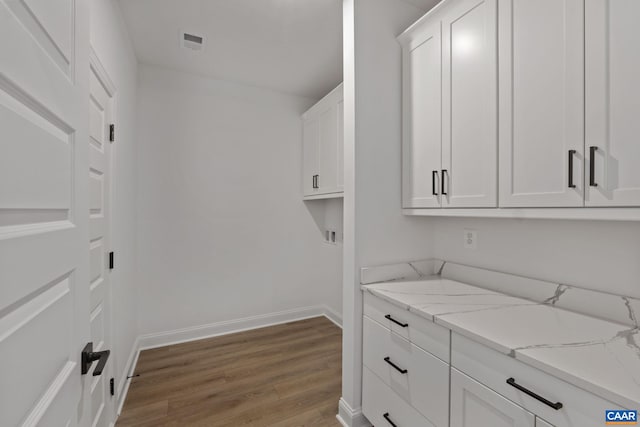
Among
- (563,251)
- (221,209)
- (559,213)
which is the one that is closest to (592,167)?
(559,213)

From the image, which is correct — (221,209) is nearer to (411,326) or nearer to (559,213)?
(411,326)

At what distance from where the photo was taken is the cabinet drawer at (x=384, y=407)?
4.56ft

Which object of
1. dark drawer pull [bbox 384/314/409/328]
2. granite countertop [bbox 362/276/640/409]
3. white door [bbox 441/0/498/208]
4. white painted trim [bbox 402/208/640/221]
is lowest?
dark drawer pull [bbox 384/314/409/328]

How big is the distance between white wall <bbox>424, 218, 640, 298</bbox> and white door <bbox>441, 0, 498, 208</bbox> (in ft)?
1.15

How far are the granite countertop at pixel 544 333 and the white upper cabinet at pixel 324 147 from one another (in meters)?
1.35

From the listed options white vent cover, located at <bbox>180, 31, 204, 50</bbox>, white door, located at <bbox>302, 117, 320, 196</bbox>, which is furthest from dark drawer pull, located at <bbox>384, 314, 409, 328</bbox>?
white vent cover, located at <bbox>180, 31, 204, 50</bbox>

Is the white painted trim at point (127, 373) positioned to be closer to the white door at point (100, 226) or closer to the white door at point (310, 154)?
the white door at point (100, 226)

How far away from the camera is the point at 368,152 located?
1.76 m

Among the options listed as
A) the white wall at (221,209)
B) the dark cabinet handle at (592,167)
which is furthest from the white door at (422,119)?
the white wall at (221,209)

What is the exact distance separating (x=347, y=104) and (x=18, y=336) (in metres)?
1.73

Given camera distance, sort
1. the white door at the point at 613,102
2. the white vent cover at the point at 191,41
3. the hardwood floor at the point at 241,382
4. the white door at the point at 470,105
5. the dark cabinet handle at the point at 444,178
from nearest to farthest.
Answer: the white door at the point at 613,102 < the white door at the point at 470,105 < the dark cabinet handle at the point at 444,178 < the hardwood floor at the point at 241,382 < the white vent cover at the point at 191,41

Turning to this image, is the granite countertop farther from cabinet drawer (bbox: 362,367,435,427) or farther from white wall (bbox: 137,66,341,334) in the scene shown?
white wall (bbox: 137,66,341,334)

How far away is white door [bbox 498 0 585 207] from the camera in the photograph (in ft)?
3.58

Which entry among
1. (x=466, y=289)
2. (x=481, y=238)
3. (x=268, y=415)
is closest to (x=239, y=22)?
(x=481, y=238)
